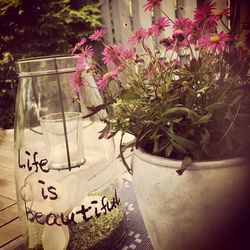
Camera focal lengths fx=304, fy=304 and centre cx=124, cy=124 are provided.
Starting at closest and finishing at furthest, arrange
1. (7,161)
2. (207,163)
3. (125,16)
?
(207,163) < (7,161) < (125,16)

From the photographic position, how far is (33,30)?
2.83m

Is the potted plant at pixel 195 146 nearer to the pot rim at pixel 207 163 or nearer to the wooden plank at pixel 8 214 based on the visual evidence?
the pot rim at pixel 207 163

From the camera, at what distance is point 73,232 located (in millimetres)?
586

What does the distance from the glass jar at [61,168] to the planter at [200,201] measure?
190mm

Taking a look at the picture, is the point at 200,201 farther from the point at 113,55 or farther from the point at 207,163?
the point at 113,55

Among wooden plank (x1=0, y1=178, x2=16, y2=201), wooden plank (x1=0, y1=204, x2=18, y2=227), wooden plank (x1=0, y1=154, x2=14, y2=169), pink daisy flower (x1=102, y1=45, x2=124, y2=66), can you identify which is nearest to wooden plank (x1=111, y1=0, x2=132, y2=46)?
wooden plank (x1=0, y1=154, x2=14, y2=169)

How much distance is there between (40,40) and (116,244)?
2620mm

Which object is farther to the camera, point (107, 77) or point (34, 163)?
point (34, 163)

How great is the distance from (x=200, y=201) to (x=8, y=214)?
601 millimetres

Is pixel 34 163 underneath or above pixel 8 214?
above

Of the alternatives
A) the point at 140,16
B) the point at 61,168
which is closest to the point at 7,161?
the point at 61,168

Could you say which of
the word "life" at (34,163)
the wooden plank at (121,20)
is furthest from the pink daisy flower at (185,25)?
the wooden plank at (121,20)

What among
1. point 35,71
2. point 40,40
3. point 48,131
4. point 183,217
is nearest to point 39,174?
point 48,131

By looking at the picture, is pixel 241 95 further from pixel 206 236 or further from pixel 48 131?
pixel 48 131
